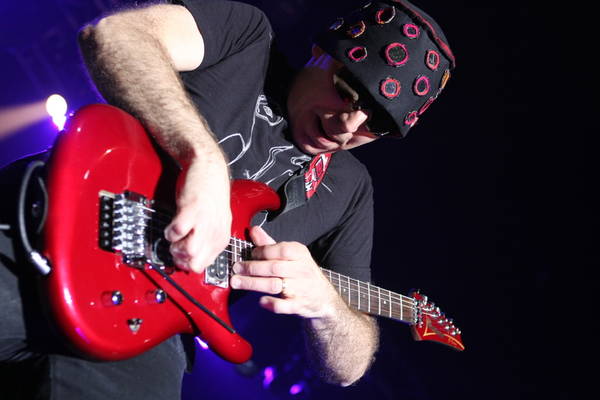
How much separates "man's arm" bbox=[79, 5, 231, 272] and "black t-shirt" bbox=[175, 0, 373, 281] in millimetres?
252

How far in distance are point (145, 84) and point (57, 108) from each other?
4.35 metres

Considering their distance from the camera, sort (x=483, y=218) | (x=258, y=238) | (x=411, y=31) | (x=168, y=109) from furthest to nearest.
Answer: (x=483, y=218), (x=411, y=31), (x=258, y=238), (x=168, y=109)

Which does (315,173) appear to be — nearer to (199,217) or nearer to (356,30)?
(356,30)

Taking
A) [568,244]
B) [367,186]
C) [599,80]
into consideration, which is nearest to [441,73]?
[367,186]

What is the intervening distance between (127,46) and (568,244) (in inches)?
123

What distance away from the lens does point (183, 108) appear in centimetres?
139

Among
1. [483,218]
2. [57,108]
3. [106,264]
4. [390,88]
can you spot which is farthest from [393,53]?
[57,108]

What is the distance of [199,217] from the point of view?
1.19 m

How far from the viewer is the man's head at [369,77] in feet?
6.37

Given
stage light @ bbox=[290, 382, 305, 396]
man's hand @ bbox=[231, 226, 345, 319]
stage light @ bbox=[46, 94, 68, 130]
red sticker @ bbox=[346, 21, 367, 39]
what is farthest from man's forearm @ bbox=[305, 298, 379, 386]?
stage light @ bbox=[46, 94, 68, 130]

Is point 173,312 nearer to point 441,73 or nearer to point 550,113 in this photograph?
point 441,73

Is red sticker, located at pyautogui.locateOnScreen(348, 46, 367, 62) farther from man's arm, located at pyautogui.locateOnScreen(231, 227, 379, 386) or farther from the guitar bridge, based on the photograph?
the guitar bridge

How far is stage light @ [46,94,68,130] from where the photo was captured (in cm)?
489

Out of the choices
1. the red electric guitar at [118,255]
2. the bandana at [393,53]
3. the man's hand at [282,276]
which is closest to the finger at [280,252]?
the man's hand at [282,276]
